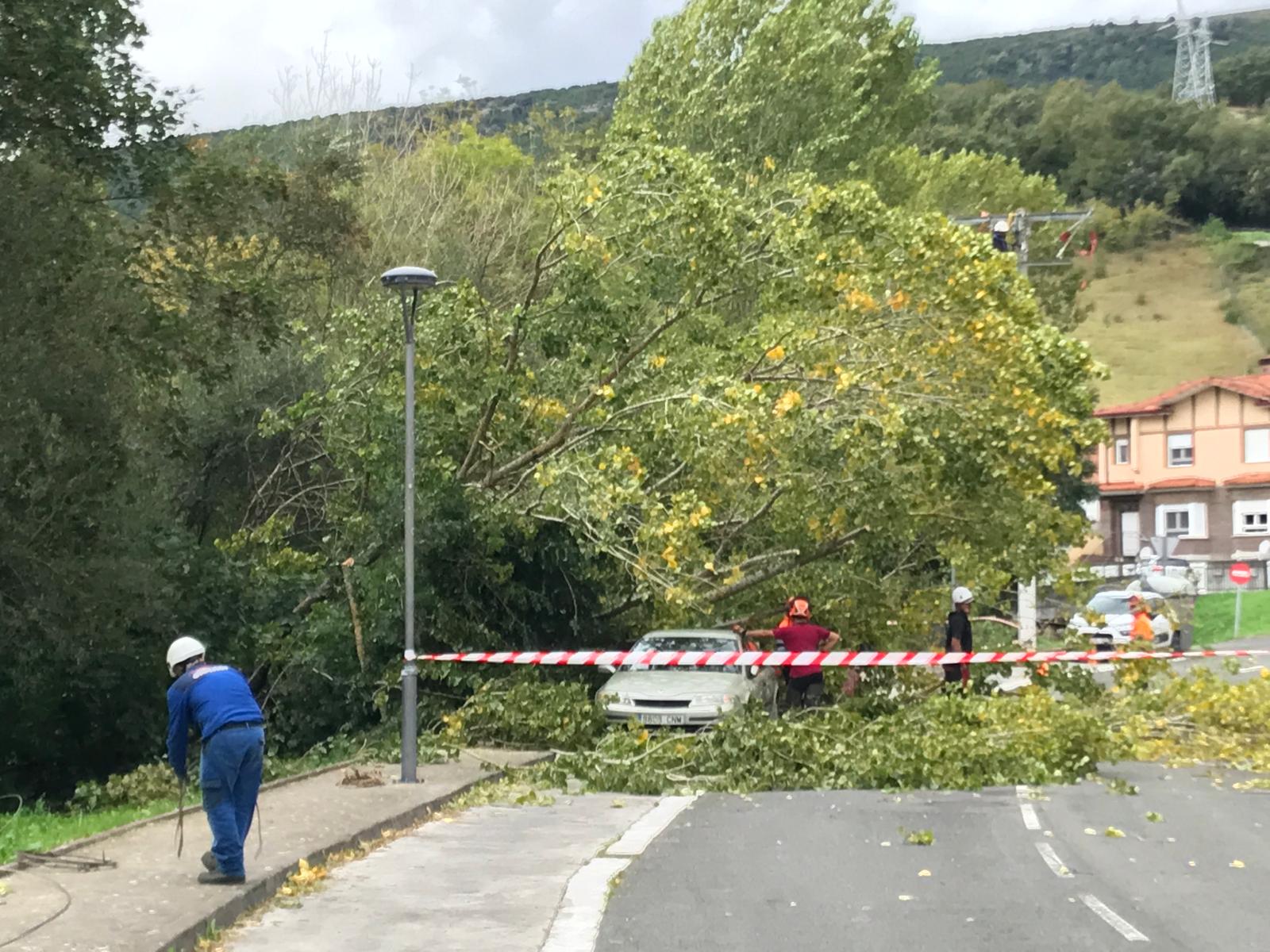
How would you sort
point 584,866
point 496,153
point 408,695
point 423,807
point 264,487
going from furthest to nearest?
point 496,153 → point 264,487 → point 408,695 → point 423,807 → point 584,866

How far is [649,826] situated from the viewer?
13.5 meters

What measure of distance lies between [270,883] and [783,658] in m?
10.2

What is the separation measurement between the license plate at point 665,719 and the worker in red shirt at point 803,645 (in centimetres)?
197

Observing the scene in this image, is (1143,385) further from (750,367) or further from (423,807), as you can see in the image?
(423,807)

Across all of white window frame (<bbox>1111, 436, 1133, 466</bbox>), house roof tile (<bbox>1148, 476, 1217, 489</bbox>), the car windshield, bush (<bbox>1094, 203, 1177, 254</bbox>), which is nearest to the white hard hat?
the car windshield

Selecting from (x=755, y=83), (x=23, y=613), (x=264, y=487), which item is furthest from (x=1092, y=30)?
(x=23, y=613)

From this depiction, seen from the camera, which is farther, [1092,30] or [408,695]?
[1092,30]

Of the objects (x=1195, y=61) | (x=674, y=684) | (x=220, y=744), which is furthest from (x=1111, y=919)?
(x=1195, y=61)

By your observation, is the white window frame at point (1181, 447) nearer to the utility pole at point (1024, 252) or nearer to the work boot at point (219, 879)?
the utility pole at point (1024, 252)

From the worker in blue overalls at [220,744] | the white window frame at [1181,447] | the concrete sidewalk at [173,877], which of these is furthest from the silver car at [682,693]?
the white window frame at [1181,447]

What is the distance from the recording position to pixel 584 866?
446 inches

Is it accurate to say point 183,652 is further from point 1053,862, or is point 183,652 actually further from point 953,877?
point 1053,862

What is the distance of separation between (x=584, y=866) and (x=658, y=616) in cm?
1374

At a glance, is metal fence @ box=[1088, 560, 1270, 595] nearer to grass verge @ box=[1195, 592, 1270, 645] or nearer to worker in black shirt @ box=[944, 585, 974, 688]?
grass verge @ box=[1195, 592, 1270, 645]
